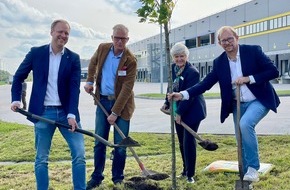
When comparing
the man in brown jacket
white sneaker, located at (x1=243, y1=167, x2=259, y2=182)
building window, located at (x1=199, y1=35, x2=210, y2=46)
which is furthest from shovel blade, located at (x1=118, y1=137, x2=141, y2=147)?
building window, located at (x1=199, y1=35, x2=210, y2=46)

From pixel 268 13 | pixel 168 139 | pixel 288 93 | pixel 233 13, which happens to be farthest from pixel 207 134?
pixel 233 13

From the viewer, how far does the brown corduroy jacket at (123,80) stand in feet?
15.8

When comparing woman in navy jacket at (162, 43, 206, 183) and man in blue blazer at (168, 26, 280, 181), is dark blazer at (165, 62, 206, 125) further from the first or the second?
man in blue blazer at (168, 26, 280, 181)

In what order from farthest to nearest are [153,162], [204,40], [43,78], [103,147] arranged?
[204,40] < [153,162] < [103,147] < [43,78]

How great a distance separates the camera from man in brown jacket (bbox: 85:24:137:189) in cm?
481

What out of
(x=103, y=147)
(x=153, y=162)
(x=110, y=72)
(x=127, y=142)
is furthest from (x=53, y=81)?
(x=153, y=162)

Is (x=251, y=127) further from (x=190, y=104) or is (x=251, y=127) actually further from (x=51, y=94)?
(x=51, y=94)

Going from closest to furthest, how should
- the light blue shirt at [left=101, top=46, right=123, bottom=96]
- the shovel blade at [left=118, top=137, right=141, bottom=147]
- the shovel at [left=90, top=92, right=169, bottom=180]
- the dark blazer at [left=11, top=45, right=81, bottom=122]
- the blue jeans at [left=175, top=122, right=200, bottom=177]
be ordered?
1. the dark blazer at [left=11, top=45, right=81, bottom=122]
2. the shovel blade at [left=118, top=137, right=141, bottom=147]
3. the shovel at [left=90, top=92, right=169, bottom=180]
4. the light blue shirt at [left=101, top=46, right=123, bottom=96]
5. the blue jeans at [left=175, top=122, right=200, bottom=177]

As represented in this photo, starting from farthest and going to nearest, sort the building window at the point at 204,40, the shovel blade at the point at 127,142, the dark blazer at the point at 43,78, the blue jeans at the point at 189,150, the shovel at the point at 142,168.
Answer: the building window at the point at 204,40 → the blue jeans at the point at 189,150 → the shovel at the point at 142,168 → the shovel blade at the point at 127,142 → the dark blazer at the point at 43,78

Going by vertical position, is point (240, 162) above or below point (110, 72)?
below

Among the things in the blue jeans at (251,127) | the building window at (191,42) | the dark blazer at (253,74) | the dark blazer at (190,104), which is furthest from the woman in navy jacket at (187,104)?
the building window at (191,42)

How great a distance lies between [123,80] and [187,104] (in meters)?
0.83

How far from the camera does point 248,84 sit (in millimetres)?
4484

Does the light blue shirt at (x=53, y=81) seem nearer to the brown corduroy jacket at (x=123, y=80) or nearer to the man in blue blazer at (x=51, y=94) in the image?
the man in blue blazer at (x=51, y=94)
